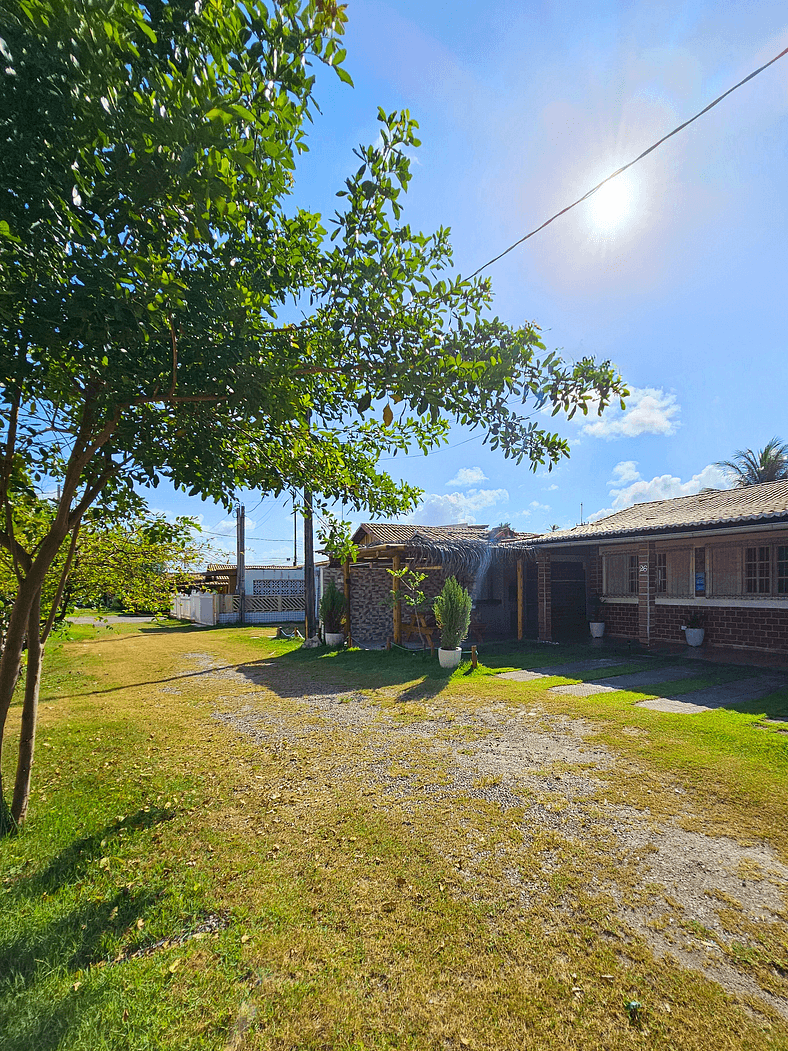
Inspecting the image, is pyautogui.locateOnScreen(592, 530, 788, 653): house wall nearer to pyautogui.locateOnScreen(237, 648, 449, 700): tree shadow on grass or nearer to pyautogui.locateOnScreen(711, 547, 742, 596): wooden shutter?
pyautogui.locateOnScreen(711, 547, 742, 596): wooden shutter

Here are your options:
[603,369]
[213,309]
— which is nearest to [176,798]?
Answer: [213,309]

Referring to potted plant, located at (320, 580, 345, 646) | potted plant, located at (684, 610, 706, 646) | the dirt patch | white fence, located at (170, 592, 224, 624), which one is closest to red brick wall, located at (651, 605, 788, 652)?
potted plant, located at (684, 610, 706, 646)

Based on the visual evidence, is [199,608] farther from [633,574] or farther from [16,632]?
[16,632]

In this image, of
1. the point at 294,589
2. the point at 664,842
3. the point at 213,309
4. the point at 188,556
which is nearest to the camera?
the point at 213,309

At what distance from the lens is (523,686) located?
352 inches

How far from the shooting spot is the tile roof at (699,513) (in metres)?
10.0

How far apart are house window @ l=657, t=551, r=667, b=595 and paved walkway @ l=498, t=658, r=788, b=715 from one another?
298cm

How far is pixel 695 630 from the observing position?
477 inches

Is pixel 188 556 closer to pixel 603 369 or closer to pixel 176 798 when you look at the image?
pixel 176 798

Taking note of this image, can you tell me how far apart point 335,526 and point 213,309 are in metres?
1.90

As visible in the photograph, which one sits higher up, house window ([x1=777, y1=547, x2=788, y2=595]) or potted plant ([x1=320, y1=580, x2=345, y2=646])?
house window ([x1=777, y1=547, x2=788, y2=595])

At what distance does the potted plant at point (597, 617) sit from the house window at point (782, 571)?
4290 mm

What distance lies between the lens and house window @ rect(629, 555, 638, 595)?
46.2ft

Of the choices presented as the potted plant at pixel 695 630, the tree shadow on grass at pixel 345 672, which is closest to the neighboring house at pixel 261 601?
the tree shadow on grass at pixel 345 672
